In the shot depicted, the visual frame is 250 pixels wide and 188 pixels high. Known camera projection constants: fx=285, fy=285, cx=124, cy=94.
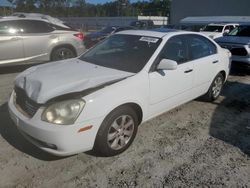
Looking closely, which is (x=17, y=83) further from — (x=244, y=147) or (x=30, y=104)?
(x=244, y=147)

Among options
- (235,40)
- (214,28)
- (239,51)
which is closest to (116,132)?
(239,51)

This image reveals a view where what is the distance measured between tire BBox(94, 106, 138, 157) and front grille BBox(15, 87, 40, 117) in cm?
81

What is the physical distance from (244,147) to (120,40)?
2.56 meters

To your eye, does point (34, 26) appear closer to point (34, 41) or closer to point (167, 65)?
point (34, 41)

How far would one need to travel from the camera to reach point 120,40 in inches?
190

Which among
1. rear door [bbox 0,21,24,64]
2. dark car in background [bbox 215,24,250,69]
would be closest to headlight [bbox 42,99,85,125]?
rear door [bbox 0,21,24,64]

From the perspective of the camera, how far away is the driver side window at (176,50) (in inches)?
173

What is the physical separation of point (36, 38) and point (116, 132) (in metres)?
5.66

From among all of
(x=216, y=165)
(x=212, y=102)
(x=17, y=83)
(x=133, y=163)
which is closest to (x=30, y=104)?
(x=17, y=83)

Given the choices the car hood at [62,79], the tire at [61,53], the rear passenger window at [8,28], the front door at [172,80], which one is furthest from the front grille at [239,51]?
the rear passenger window at [8,28]

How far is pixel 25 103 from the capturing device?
3.55 metres

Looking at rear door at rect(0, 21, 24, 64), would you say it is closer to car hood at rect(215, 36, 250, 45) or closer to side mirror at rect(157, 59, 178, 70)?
side mirror at rect(157, 59, 178, 70)

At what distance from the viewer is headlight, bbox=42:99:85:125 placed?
3.14 meters

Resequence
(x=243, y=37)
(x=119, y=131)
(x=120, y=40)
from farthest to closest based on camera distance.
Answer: (x=243, y=37)
(x=120, y=40)
(x=119, y=131)
